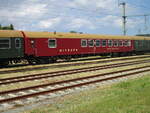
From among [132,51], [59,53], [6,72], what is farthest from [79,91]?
[132,51]

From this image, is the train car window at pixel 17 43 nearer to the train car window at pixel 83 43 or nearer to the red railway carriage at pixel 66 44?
the red railway carriage at pixel 66 44

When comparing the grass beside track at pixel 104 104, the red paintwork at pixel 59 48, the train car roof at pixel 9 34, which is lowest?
the grass beside track at pixel 104 104

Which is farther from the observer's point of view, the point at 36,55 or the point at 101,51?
the point at 101,51

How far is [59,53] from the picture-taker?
28562 mm

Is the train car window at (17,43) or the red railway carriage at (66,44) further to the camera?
the red railway carriage at (66,44)

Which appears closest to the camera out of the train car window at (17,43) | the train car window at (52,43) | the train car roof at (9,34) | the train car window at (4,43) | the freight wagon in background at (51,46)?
the train car window at (4,43)

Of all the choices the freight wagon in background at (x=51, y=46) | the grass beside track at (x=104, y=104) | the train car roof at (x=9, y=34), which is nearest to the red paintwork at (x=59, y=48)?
the freight wagon in background at (x=51, y=46)

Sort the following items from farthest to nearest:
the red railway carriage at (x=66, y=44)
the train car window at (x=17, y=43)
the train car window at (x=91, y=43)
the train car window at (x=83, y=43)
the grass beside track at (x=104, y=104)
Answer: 1. the train car window at (x=91, y=43)
2. the train car window at (x=83, y=43)
3. the red railway carriage at (x=66, y=44)
4. the train car window at (x=17, y=43)
5. the grass beside track at (x=104, y=104)

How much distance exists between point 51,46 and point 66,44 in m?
2.36

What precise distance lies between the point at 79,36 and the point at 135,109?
2407 cm

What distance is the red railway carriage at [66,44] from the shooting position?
25.8 metres

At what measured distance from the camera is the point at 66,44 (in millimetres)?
29422

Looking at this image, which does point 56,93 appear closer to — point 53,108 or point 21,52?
point 53,108

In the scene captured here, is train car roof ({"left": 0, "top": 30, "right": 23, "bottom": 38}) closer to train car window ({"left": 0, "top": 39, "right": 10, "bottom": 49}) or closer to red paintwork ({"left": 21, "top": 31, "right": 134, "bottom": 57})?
train car window ({"left": 0, "top": 39, "right": 10, "bottom": 49})
